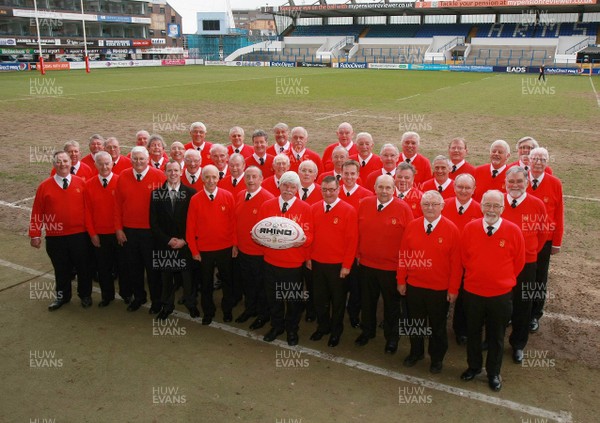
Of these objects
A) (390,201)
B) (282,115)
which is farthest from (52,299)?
(282,115)

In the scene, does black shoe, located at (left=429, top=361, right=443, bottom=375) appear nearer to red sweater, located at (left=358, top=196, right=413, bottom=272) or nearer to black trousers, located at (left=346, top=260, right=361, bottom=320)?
red sweater, located at (left=358, top=196, right=413, bottom=272)

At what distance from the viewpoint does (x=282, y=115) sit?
24547 millimetres

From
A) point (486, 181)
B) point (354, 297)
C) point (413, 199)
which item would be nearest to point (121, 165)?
point (354, 297)

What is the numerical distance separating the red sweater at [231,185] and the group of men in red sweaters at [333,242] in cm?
2

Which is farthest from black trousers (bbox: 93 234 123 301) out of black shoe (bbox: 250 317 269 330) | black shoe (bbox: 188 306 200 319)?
black shoe (bbox: 250 317 269 330)

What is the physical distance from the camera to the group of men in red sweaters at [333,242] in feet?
17.4

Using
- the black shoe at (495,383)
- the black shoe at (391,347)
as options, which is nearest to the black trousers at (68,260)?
the black shoe at (391,347)

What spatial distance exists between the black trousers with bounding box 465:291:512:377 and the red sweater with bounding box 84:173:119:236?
461 centimetres

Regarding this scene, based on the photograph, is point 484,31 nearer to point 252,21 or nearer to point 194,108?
point 194,108

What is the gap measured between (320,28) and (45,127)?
7016 centimetres

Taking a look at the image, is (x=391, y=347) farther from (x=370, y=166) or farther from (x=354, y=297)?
(x=370, y=166)

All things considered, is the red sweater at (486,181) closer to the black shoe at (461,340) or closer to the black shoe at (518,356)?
the black shoe at (461,340)

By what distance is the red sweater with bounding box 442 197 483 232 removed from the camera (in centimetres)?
585

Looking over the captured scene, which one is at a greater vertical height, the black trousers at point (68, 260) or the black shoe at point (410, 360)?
the black trousers at point (68, 260)
